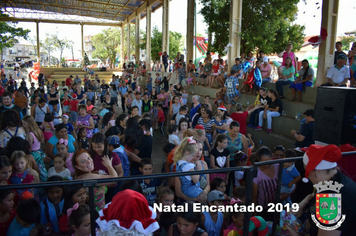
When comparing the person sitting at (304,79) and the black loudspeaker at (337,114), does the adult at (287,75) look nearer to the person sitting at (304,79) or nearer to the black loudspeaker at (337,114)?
the person sitting at (304,79)

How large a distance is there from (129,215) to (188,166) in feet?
5.15

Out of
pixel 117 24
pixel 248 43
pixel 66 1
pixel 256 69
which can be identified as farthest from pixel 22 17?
pixel 256 69

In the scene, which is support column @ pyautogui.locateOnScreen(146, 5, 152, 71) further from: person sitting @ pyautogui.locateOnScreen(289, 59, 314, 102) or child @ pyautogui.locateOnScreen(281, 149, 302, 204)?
child @ pyautogui.locateOnScreen(281, 149, 302, 204)

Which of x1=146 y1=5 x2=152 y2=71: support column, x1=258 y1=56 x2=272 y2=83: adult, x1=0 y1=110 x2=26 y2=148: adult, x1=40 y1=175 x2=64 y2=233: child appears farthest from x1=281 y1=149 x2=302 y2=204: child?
x1=146 y1=5 x2=152 y2=71: support column

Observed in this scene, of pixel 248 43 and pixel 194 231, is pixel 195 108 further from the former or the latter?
pixel 248 43

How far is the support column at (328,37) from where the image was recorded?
8.36 m

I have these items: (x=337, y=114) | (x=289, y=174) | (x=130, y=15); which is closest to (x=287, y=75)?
(x=337, y=114)

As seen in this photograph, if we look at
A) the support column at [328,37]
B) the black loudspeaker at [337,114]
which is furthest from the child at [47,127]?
the support column at [328,37]

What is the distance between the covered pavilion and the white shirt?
1112 millimetres

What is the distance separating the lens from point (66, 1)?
28234 millimetres

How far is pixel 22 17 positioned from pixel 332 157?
3888 centimetres

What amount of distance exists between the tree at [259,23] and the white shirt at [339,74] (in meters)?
6.45

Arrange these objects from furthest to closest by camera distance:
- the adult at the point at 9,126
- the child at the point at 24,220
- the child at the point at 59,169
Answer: the adult at the point at 9,126 < the child at the point at 59,169 < the child at the point at 24,220

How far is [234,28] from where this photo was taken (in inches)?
477
